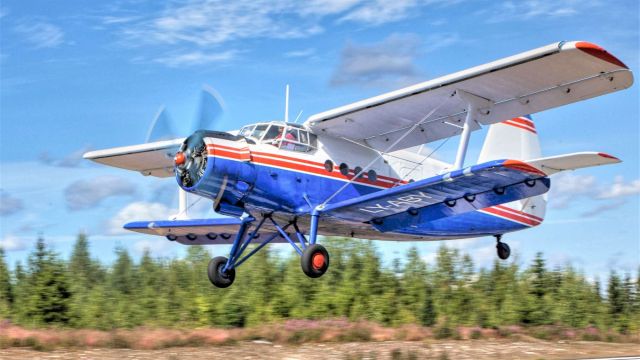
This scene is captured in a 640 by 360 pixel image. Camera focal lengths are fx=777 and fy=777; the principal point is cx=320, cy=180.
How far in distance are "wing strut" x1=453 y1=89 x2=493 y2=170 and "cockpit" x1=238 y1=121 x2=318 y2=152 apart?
120 inches

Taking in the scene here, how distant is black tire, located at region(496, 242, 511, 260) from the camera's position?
755 inches

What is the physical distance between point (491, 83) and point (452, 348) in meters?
5.36

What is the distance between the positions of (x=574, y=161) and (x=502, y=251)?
149 inches

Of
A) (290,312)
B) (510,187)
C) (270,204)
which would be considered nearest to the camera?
(510,187)

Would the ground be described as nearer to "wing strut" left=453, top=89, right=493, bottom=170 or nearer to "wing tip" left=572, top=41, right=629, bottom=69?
"wing strut" left=453, top=89, right=493, bottom=170

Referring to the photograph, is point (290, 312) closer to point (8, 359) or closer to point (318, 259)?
point (318, 259)

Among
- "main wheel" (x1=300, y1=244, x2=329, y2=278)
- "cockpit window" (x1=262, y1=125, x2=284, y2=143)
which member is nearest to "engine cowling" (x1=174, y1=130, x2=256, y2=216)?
"cockpit window" (x1=262, y1=125, x2=284, y2=143)

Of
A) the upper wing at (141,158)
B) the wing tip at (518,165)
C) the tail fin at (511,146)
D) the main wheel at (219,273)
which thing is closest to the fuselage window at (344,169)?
the main wheel at (219,273)

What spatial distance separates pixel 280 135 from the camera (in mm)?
15367

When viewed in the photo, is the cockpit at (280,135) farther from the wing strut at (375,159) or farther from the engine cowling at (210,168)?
the wing strut at (375,159)

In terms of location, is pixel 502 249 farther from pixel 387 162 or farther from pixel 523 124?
pixel 387 162

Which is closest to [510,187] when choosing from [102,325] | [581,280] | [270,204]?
[270,204]

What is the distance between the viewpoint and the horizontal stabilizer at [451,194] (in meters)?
13.5

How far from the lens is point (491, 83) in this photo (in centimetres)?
1463
